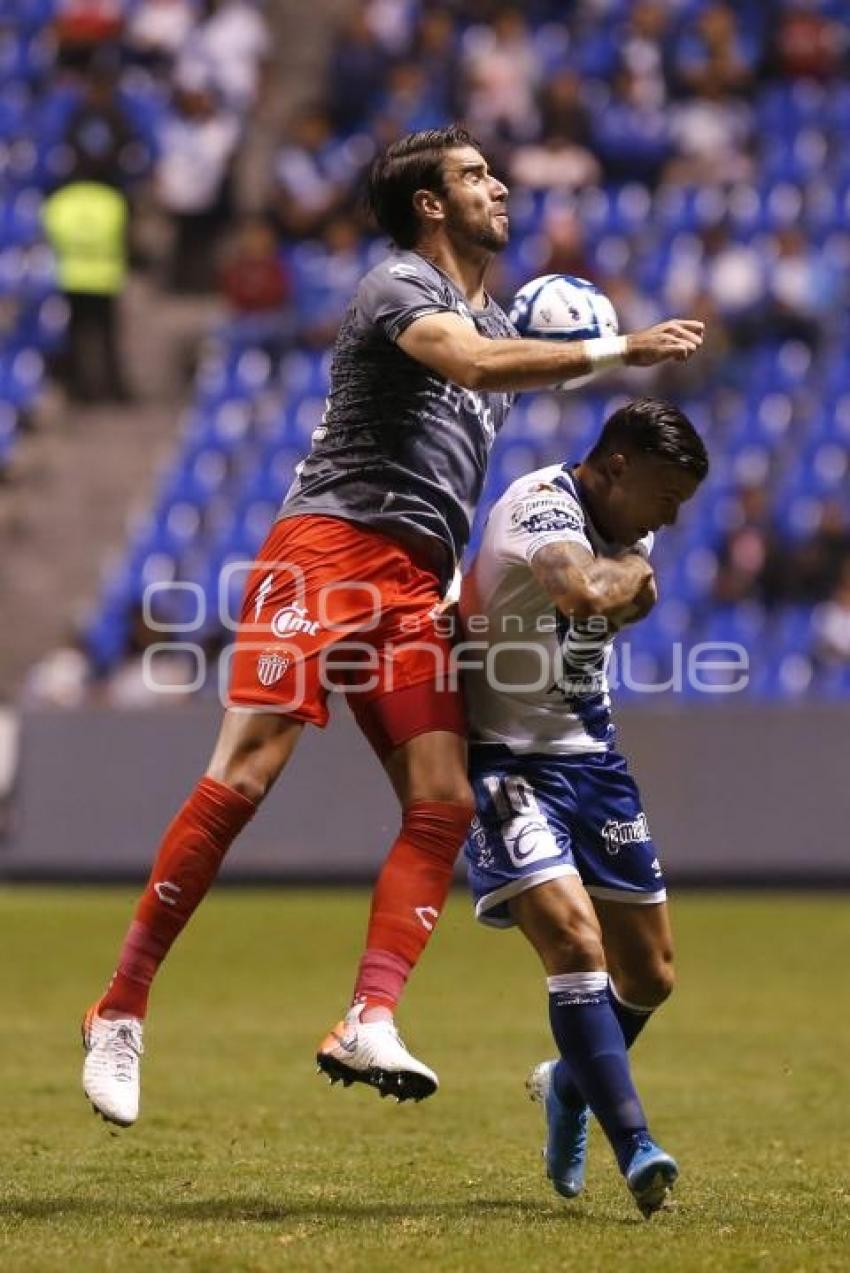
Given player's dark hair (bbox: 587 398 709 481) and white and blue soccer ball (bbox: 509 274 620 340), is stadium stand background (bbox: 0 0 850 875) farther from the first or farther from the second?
player's dark hair (bbox: 587 398 709 481)

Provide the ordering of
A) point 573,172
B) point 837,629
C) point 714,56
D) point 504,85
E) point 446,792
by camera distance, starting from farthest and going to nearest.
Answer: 1. point 504,85
2. point 714,56
3. point 573,172
4. point 837,629
5. point 446,792

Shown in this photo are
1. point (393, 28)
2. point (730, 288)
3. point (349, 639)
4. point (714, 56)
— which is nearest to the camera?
point (349, 639)

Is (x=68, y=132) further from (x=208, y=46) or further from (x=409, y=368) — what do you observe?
(x=409, y=368)

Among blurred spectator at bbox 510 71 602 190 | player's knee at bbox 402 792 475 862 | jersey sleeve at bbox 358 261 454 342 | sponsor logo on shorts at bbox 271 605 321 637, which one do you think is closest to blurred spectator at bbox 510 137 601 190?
blurred spectator at bbox 510 71 602 190

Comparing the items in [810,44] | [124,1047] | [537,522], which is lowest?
[124,1047]

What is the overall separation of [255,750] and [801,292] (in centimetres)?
1418

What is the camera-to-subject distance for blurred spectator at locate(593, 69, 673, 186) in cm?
2184

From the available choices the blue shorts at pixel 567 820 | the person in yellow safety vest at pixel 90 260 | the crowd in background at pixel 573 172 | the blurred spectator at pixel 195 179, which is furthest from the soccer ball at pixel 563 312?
the blurred spectator at pixel 195 179

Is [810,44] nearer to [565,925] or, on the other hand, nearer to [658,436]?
[658,436]

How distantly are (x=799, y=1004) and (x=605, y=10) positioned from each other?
1374cm

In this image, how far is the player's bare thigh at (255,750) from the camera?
21.4 feet

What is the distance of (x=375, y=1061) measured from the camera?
6004 millimetres

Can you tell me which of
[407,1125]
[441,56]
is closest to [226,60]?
[441,56]

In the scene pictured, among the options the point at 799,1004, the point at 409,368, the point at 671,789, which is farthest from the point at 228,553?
the point at 409,368
